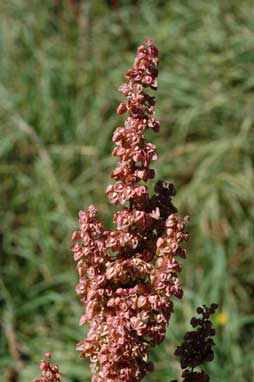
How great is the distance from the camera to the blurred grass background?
198 inches

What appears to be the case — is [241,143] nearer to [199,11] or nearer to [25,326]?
[199,11]

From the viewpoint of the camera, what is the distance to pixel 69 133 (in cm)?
593

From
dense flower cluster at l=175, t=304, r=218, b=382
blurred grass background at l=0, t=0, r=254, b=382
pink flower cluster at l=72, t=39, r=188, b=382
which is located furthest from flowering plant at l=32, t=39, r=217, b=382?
blurred grass background at l=0, t=0, r=254, b=382

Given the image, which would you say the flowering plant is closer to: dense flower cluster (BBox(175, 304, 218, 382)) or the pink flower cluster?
the pink flower cluster

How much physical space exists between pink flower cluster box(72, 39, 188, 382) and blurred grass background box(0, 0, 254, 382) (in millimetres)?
2741

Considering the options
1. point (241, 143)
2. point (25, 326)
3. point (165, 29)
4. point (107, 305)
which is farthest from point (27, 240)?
point (107, 305)

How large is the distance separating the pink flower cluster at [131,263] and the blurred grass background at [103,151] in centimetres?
274

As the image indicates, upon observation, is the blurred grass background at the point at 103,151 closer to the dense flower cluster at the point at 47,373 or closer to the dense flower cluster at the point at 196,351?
the dense flower cluster at the point at 196,351

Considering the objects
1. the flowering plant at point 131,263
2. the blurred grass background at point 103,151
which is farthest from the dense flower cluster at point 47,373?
the blurred grass background at point 103,151

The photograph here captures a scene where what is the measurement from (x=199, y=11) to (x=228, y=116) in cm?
91

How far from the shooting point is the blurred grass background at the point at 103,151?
503 centimetres

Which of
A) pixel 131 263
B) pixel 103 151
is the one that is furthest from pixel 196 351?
pixel 103 151

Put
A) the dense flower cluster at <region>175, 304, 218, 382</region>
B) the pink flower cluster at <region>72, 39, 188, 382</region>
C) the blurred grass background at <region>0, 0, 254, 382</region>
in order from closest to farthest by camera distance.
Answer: the pink flower cluster at <region>72, 39, 188, 382</region> < the dense flower cluster at <region>175, 304, 218, 382</region> < the blurred grass background at <region>0, 0, 254, 382</region>

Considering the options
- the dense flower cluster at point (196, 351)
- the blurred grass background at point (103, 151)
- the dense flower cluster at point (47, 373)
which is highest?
the blurred grass background at point (103, 151)
